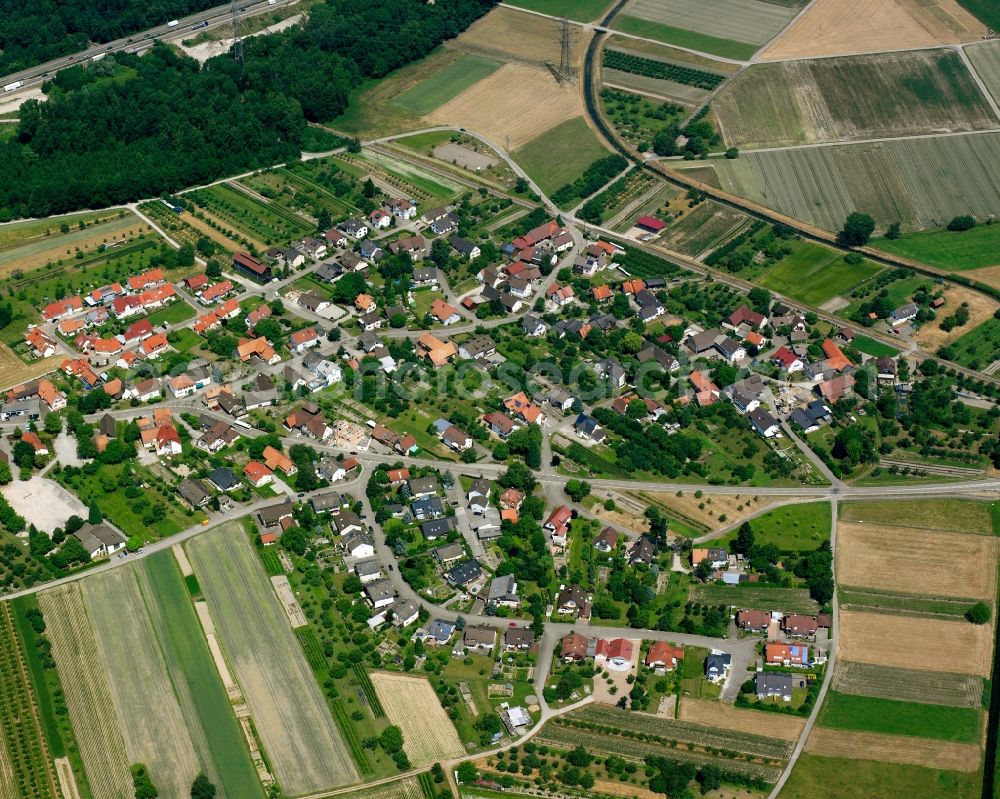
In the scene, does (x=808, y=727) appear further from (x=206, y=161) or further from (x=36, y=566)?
(x=206, y=161)

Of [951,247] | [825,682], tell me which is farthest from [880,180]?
[825,682]

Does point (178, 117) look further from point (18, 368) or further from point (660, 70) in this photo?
point (660, 70)

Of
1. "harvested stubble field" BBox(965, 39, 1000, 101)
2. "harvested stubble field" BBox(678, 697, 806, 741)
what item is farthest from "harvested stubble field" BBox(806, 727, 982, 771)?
"harvested stubble field" BBox(965, 39, 1000, 101)

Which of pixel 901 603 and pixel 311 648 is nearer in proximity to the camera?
pixel 311 648

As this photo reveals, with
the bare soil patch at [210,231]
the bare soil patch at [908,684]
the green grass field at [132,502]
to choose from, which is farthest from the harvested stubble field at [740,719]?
the bare soil patch at [210,231]

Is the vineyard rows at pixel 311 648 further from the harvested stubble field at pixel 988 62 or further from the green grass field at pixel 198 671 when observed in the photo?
the harvested stubble field at pixel 988 62

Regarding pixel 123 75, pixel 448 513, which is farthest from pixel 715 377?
pixel 123 75

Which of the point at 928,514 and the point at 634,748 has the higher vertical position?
the point at 928,514
